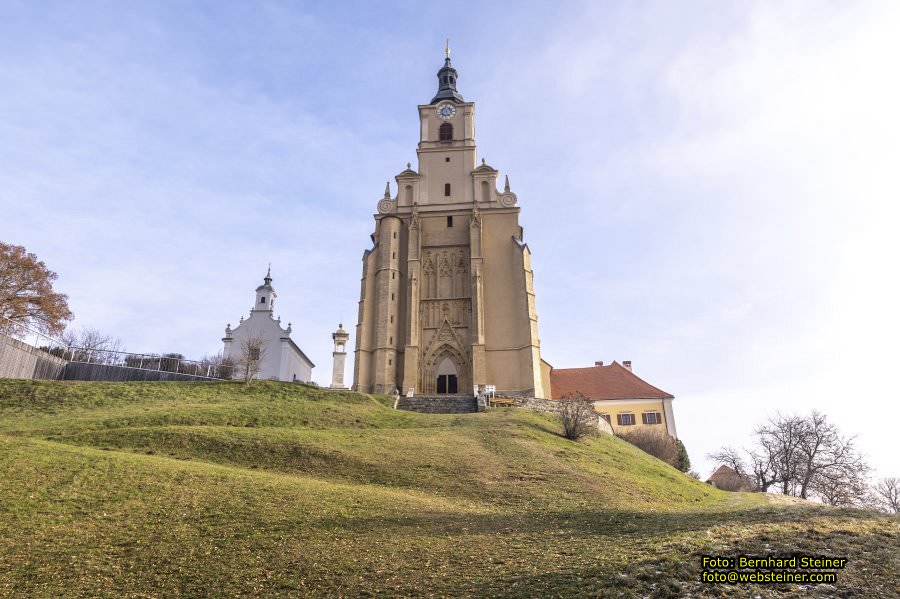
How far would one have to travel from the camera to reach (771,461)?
3784cm

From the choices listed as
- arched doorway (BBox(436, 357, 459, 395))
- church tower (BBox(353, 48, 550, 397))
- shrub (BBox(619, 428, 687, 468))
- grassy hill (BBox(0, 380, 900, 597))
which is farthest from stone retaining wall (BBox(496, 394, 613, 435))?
grassy hill (BBox(0, 380, 900, 597))

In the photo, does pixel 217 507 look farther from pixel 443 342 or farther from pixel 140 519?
pixel 443 342

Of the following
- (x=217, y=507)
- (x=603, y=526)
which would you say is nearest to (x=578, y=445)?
(x=603, y=526)

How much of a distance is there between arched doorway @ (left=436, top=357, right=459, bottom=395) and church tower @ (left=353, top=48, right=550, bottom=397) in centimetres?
7

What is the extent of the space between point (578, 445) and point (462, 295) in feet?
60.5

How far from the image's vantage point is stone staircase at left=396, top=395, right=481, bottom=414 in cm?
3219

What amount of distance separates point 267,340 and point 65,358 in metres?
18.9

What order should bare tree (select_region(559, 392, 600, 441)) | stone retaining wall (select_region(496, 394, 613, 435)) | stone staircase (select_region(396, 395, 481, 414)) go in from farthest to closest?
stone retaining wall (select_region(496, 394, 613, 435))
stone staircase (select_region(396, 395, 481, 414))
bare tree (select_region(559, 392, 600, 441))

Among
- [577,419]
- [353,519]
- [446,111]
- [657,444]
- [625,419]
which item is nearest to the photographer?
[353,519]

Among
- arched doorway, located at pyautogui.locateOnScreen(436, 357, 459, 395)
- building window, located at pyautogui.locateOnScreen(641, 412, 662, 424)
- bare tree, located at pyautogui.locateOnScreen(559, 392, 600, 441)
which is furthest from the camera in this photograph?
building window, located at pyautogui.locateOnScreen(641, 412, 662, 424)

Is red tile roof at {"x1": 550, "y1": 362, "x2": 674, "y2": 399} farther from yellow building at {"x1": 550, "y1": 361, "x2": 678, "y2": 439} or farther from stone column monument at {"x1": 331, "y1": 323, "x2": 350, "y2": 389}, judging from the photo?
stone column monument at {"x1": 331, "y1": 323, "x2": 350, "y2": 389}

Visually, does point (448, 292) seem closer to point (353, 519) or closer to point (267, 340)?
point (267, 340)

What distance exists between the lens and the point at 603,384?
49.2 m

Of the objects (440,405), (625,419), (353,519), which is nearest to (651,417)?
(625,419)
